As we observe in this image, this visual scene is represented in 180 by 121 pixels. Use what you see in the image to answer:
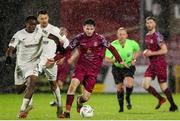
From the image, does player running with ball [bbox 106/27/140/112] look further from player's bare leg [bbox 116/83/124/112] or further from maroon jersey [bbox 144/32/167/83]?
maroon jersey [bbox 144/32/167/83]

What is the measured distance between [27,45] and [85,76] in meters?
1.28

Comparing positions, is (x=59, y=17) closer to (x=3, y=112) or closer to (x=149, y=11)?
(x=149, y=11)

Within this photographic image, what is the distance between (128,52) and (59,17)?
9.35 metres

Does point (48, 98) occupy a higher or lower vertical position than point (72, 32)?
lower

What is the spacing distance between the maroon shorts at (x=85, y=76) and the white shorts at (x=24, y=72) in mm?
763

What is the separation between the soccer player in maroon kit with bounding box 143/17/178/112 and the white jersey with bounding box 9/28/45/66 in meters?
3.15

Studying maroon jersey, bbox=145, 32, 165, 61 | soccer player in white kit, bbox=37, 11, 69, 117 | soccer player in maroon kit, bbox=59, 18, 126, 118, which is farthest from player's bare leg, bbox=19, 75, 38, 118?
maroon jersey, bbox=145, 32, 165, 61

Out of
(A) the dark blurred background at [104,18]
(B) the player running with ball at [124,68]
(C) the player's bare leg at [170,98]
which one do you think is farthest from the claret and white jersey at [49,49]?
(A) the dark blurred background at [104,18]

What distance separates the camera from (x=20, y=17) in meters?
29.4

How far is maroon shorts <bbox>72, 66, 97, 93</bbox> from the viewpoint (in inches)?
647

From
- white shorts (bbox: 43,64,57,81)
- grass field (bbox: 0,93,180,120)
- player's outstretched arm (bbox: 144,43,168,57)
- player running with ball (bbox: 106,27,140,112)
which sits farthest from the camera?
player running with ball (bbox: 106,27,140,112)

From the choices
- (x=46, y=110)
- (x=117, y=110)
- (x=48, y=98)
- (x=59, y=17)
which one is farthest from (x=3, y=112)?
(x=59, y=17)

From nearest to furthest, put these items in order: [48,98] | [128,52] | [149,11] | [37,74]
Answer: [37,74] < [128,52] < [48,98] < [149,11]

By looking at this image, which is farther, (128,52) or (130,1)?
(130,1)
